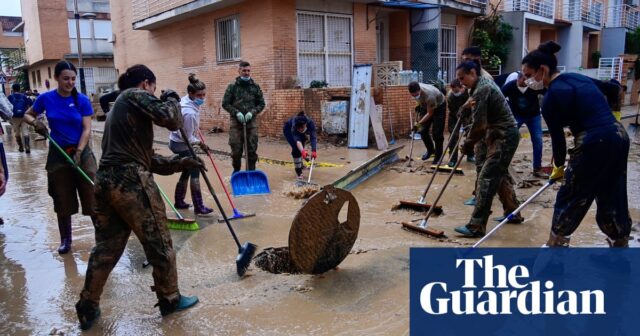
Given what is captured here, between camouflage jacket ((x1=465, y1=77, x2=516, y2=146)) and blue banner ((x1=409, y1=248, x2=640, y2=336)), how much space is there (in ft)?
4.70

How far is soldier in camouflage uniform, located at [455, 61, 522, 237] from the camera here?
501 cm

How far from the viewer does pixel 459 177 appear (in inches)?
313

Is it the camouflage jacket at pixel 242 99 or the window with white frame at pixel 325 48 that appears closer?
the camouflage jacket at pixel 242 99

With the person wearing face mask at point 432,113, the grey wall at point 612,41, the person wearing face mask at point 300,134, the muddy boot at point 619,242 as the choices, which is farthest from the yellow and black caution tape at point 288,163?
the grey wall at point 612,41

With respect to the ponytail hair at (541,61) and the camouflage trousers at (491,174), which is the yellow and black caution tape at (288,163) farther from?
the ponytail hair at (541,61)

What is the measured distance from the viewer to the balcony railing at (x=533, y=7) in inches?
831

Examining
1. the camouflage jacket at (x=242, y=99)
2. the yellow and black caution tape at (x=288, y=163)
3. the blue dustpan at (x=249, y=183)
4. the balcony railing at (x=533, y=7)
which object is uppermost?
the balcony railing at (x=533, y=7)

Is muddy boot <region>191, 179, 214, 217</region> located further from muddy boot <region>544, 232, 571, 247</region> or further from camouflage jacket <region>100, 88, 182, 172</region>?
muddy boot <region>544, 232, 571, 247</region>

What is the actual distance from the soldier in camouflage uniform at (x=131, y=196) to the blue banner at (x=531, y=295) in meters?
1.80

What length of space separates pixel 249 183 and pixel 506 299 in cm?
437

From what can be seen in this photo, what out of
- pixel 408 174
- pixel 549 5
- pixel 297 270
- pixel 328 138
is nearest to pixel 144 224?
pixel 297 270

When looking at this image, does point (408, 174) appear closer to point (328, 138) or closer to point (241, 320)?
point (328, 138)

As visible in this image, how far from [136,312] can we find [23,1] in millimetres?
A: 40571

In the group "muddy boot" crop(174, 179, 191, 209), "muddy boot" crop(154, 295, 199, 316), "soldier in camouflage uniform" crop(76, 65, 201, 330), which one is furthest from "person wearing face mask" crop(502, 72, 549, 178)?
"muddy boot" crop(154, 295, 199, 316)
